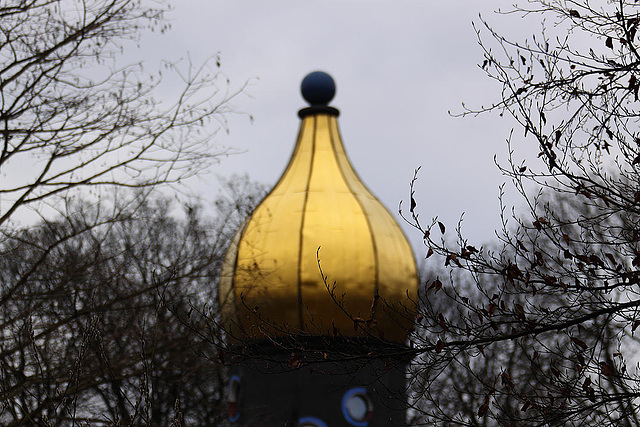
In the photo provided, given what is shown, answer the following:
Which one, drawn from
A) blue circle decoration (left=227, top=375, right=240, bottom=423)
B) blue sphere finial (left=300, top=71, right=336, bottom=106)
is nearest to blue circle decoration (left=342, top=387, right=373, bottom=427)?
blue circle decoration (left=227, top=375, right=240, bottom=423)

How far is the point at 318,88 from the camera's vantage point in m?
19.0

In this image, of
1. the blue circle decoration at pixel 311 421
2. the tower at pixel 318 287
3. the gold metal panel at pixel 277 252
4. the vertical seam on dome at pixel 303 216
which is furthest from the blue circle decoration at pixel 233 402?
the vertical seam on dome at pixel 303 216

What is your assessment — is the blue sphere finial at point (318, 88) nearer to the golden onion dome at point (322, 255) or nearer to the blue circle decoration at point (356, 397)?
the golden onion dome at point (322, 255)

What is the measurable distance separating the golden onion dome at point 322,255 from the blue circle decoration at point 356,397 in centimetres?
96

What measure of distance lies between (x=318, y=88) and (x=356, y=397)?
226 inches

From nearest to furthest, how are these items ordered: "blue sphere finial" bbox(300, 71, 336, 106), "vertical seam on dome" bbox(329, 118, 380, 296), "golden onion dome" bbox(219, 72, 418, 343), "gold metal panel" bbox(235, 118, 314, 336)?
1. "gold metal panel" bbox(235, 118, 314, 336)
2. "golden onion dome" bbox(219, 72, 418, 343)
3. "vertical seam on dome" bbox(329, 118, 380, 296)
4. "blue sphere finial" bbox(300, 71, 336, 106)

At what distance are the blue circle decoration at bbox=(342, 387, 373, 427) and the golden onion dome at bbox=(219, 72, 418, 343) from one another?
965mm

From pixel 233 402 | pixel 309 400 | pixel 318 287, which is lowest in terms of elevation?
pixel 309 400

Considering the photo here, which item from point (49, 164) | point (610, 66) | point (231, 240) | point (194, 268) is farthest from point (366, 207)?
point (610, 66)

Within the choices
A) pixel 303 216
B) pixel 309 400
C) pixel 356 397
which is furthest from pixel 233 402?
pixel 303 216

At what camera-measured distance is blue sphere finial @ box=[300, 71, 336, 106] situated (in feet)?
62.3

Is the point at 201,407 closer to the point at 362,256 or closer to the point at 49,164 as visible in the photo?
the point at 362,256

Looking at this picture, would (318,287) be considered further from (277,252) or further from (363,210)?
(363,210)

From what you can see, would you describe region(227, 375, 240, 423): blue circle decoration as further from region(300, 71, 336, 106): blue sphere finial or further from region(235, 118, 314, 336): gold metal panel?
region(300, 71, 336, 106): blue sphere finial
